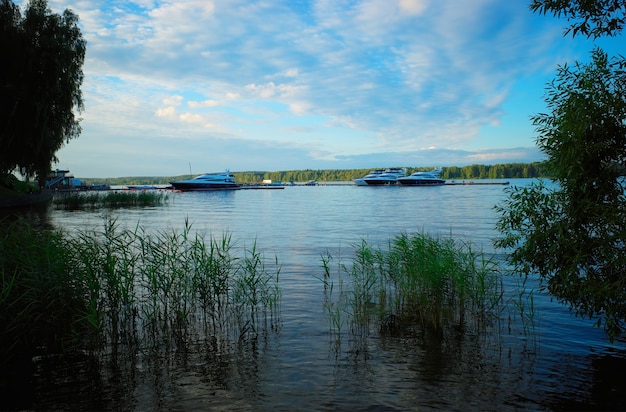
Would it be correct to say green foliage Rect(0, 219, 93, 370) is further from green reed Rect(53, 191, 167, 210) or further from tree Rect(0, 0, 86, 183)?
green reed Rect(53, 191, 167, 210)

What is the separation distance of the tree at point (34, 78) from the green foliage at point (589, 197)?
41.2 meters

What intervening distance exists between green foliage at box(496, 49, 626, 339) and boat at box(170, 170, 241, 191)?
129523mm

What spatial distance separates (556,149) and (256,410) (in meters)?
7.85

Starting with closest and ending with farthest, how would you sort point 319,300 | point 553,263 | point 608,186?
point 608,186
point 553,263
point 319,300

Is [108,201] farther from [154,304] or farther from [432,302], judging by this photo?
[432,302]

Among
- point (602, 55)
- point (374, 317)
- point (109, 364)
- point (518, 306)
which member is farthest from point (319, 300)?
point (602, 55)

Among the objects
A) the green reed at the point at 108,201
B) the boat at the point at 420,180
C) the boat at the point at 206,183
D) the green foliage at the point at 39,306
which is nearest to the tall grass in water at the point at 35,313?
the green foliage at the point at 39,306

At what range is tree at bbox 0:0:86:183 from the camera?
37406 millimetres

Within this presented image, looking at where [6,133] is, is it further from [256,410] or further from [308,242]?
[256,410]

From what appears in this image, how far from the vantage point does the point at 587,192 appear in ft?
28.0

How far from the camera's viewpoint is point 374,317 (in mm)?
11297

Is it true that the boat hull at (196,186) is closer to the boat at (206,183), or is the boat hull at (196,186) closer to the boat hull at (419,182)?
the boat at (206,183)

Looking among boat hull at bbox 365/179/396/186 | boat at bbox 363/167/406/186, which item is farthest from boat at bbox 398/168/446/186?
boat hull at bbox 365/179/396/186

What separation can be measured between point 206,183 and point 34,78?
9831cm
